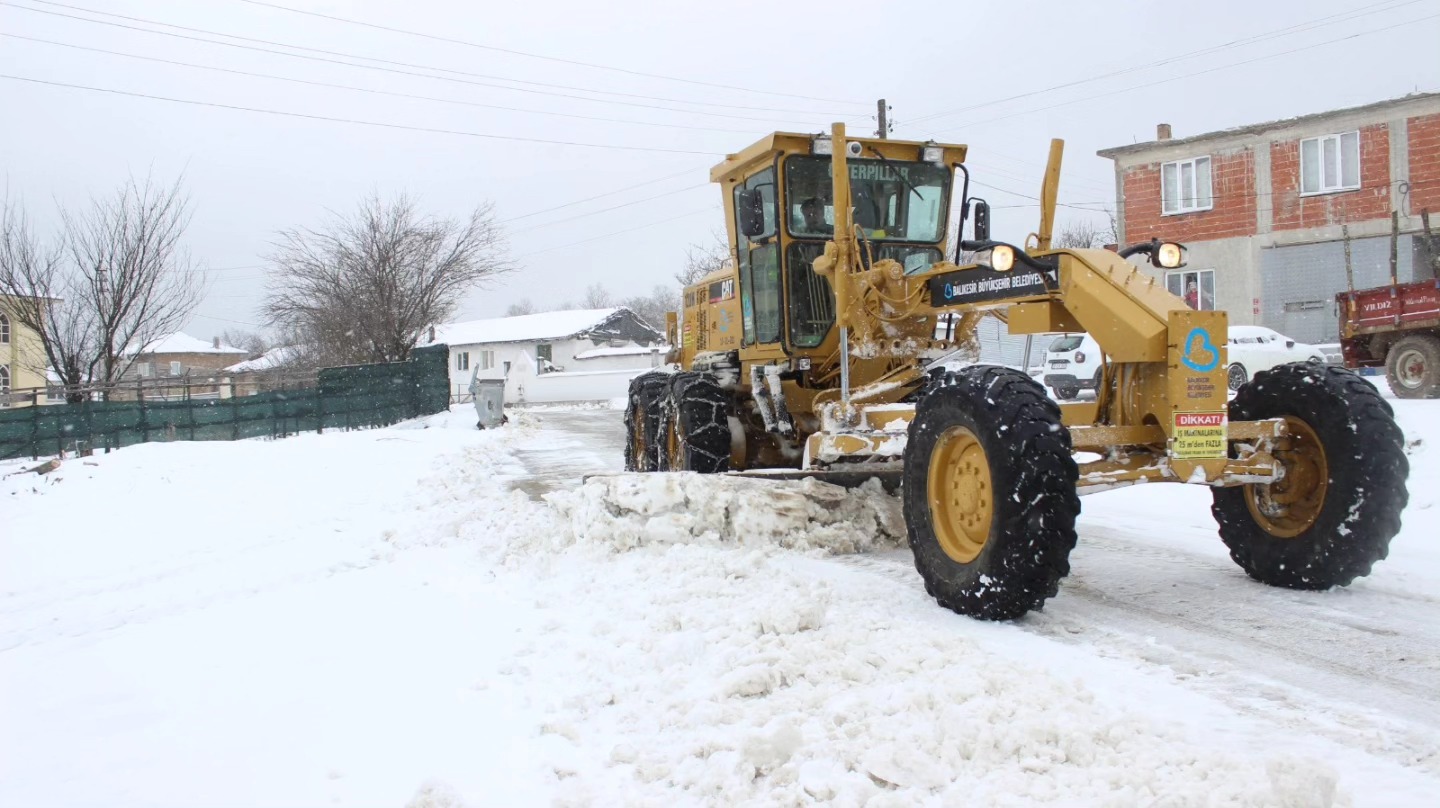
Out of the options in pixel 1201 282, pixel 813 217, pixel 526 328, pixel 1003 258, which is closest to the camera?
pixel 1003 258

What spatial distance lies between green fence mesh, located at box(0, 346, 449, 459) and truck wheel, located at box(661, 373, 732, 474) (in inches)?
573

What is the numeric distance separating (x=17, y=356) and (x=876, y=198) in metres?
40.5

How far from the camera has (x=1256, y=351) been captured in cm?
1991

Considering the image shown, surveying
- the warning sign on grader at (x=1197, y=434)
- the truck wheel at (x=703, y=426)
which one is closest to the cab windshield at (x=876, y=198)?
the truck wheel at (x=703, y=426)

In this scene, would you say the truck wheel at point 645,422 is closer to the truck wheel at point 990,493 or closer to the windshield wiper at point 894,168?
the windshield wiper at point 894,168

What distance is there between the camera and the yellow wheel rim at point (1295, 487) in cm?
516

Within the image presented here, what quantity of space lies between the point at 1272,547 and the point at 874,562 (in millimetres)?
2207

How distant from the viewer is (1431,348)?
659 inches

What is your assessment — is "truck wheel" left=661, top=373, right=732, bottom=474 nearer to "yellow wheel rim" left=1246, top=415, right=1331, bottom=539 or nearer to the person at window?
the person at window

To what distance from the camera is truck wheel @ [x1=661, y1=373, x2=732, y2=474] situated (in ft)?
27.9

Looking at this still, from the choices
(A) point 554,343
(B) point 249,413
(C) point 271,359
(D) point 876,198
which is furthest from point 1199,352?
(C) point 271,359

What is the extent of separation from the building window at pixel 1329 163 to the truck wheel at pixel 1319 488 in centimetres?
2470

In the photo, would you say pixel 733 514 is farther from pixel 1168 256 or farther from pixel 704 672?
pixel 1168 256

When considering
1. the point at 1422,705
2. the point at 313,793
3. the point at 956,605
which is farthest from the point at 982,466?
the point at 313,793
